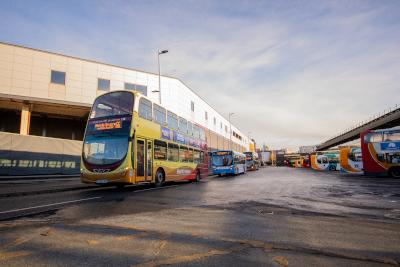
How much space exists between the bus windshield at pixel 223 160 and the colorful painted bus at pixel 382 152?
1257cm

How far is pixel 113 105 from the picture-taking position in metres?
12.0

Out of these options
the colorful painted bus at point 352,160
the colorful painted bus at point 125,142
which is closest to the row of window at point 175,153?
the colorful painted bus at point 125,142

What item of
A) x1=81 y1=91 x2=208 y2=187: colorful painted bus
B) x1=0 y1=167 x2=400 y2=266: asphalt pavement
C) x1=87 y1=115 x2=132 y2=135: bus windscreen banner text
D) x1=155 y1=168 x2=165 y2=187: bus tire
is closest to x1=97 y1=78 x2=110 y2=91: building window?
x1=81 y1=91 x2=208 y2=187: colorful painted bus

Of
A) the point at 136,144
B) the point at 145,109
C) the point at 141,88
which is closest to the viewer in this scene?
the point at 136,144

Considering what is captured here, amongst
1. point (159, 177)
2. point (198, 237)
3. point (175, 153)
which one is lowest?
point (198, 237)

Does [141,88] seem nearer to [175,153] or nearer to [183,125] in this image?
[183,125]

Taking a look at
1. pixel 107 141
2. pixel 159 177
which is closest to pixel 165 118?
pixel 159 177

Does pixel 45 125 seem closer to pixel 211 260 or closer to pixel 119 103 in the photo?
pixel 119 103

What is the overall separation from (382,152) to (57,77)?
30.8 meters

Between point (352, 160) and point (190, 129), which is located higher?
point (190, 129)

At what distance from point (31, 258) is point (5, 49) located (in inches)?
1125

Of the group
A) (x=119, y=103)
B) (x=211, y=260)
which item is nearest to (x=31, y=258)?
(x=211, y=260)

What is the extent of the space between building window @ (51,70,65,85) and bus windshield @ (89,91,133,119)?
1827 centimetres

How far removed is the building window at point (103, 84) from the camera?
98.3ft
